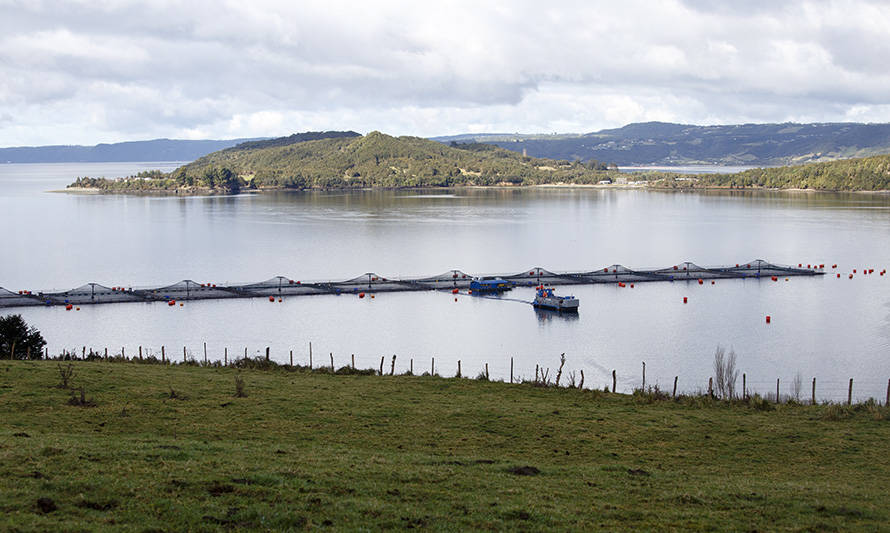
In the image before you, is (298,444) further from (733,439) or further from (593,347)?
(593,347)

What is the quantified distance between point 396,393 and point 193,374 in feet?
18.8

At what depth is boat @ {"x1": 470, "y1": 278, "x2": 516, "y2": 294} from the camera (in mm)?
53312

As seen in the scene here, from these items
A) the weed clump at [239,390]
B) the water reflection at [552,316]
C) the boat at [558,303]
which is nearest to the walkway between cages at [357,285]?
the boat at [558,303]

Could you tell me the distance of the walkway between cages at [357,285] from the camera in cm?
4800

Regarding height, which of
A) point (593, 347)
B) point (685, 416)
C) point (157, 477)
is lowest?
point (593, 347)

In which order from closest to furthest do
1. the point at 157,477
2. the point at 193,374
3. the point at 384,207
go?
the point at 157,477 → the point at 193,374 → the point at 384,207

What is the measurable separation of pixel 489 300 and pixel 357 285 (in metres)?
9.40

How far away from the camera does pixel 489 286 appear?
5356cm

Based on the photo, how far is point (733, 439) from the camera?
15398 millimetres

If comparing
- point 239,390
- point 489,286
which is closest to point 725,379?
point 239,390

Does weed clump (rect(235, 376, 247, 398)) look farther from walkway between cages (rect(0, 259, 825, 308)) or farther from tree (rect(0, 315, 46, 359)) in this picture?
walkway between cages (rect(0, 259, 825, 308))

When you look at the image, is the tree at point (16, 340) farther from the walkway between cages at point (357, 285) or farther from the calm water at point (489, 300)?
the walkway between cages at point (357, 285)

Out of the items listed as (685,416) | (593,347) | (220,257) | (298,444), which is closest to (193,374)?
(298,444)

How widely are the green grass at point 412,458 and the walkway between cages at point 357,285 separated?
3011 cm
